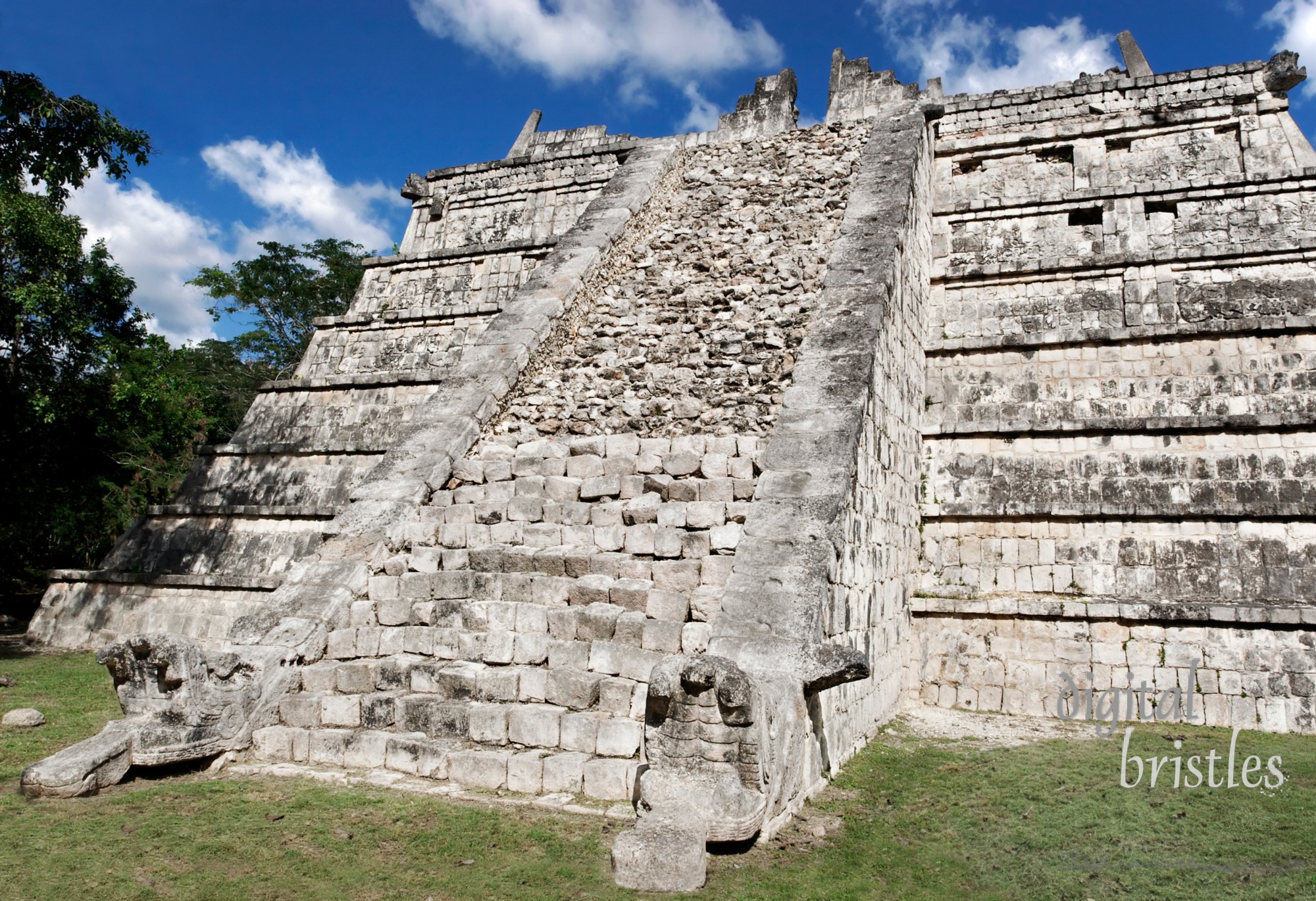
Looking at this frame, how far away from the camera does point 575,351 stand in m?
8.45

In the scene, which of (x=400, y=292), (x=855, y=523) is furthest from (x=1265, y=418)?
(x=400, y=292)

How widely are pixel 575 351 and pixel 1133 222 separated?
21.6 ft

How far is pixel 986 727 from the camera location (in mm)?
6766

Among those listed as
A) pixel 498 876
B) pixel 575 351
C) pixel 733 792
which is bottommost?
pixel 498 876

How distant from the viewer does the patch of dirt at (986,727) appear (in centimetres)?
636

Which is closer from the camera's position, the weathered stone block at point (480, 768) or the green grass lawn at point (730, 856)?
the green grass lawn at point (730, 856)

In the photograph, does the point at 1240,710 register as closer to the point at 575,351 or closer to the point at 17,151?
the point at 575,351

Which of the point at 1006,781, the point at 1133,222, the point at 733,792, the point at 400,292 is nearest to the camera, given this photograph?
the point at 733,792

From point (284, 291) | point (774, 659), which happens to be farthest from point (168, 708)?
point (284, 291)

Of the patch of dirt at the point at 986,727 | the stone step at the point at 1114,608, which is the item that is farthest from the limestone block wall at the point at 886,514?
the stone step at the point at 1114,608

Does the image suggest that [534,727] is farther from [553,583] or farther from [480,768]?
[553,583]

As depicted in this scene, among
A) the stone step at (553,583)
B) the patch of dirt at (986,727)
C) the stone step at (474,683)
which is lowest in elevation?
the patch of dirt at (986,727)

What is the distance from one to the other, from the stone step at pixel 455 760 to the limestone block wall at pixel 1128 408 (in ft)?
13.0

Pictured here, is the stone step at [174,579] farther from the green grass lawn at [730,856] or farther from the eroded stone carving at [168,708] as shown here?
the green grass lawn at [730,856]
